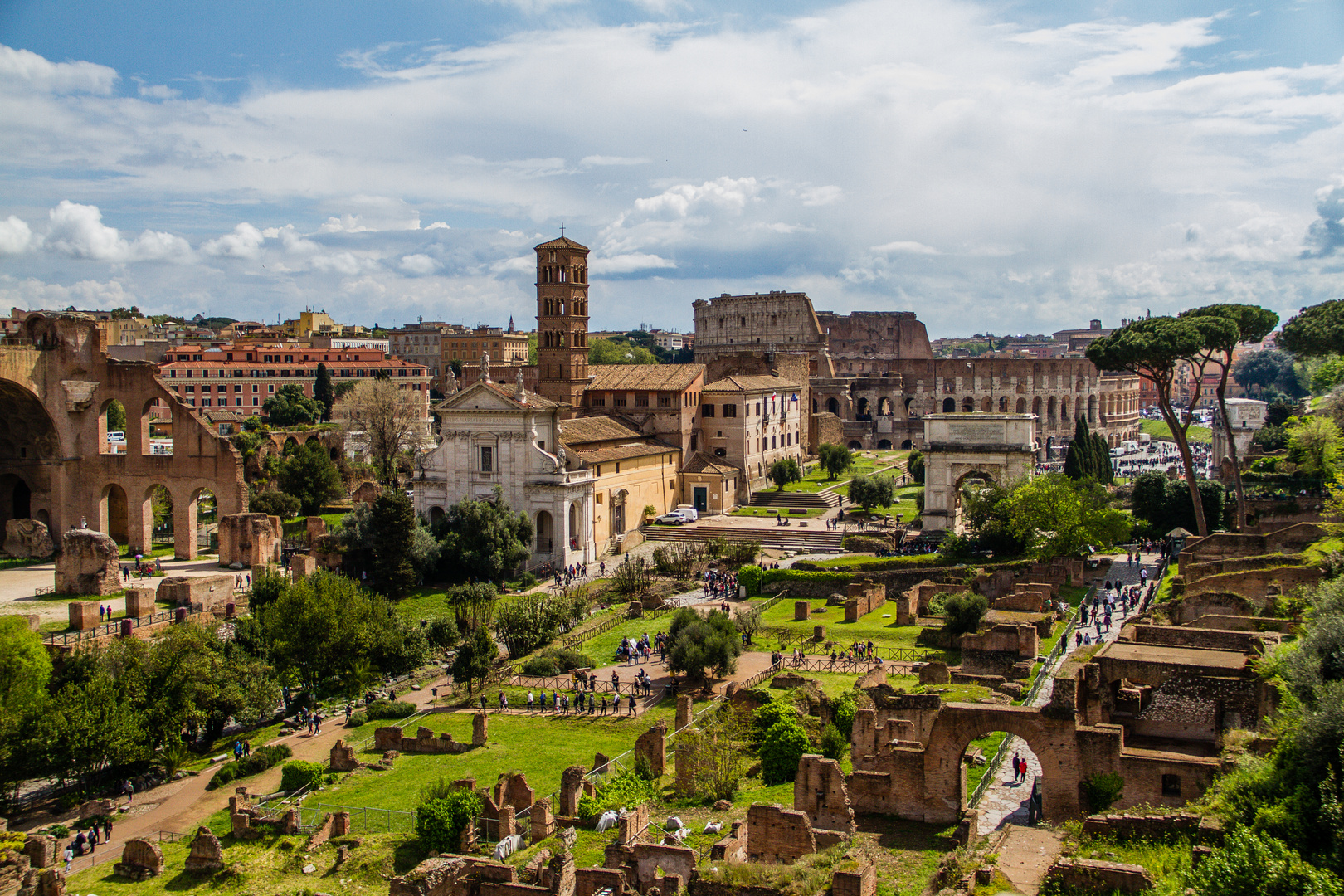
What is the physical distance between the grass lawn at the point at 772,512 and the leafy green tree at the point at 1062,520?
16707mm

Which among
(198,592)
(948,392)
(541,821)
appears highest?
(948,392)

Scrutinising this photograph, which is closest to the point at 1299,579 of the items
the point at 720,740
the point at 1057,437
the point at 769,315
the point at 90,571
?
the point at 720,740

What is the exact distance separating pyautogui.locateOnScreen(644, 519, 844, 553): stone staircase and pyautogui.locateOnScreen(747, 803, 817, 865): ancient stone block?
33432mm

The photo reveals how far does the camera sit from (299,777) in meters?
27.7

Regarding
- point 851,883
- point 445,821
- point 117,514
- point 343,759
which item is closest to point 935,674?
point 851,883

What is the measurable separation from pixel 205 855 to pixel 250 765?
633 centimetres

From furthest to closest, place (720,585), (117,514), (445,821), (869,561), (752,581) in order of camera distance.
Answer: (117,514) → (720,585) → (869,561) → (752,581) → (445,821)

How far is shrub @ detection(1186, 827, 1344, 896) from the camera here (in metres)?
13.6

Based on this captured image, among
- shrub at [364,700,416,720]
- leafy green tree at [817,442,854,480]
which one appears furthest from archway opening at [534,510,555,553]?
leafy green tree at [817,442,854,480]

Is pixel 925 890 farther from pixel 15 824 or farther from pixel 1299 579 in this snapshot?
pixel 15 824

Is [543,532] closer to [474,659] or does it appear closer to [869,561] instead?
[869,561]

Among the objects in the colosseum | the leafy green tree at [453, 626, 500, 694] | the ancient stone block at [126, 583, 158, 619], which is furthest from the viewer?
the colosseum

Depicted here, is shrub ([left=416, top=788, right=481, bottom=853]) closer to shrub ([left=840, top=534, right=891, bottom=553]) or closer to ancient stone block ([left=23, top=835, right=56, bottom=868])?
ancient stone block ([left=23, top=835, right=56, bottom=868])

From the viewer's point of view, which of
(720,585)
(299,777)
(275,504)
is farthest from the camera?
(275,504)
